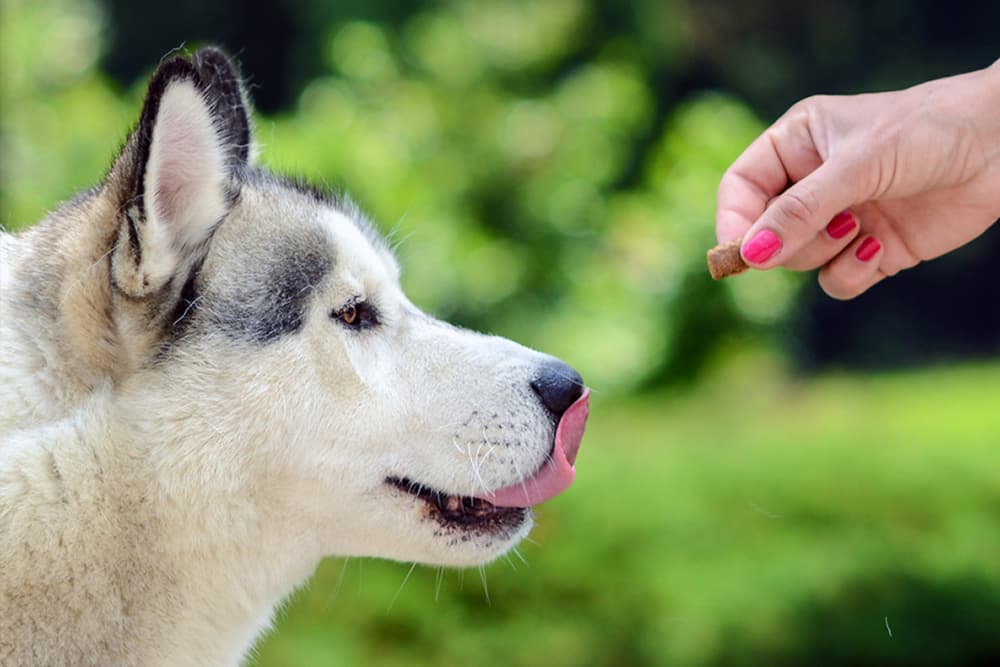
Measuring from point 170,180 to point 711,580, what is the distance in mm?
4126

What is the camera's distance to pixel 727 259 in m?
3.11

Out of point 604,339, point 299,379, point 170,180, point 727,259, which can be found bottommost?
point 604,339

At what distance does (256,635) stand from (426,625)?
3123 millimetres

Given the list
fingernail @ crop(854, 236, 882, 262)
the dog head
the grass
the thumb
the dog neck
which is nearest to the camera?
the dog neck

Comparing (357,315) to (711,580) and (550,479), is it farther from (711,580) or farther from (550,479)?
(711,580)

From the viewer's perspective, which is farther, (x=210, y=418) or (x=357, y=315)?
(x=357, y=315)

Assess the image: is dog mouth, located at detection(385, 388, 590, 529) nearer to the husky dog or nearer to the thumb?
the husky dog

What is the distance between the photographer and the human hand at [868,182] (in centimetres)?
299

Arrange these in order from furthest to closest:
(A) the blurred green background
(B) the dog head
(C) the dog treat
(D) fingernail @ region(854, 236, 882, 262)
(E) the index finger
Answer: (A) the blurred green background < (D) fingernail @ region(854, 236, 882, 262) < (E) the index finger < (C) the dog treat < (B) the dog head

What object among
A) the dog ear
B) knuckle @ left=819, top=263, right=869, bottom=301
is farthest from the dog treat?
the dog ear

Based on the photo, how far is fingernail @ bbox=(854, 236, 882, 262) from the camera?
3398mm

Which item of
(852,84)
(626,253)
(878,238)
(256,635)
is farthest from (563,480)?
(852,84)

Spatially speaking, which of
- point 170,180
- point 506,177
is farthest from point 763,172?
point 506,177

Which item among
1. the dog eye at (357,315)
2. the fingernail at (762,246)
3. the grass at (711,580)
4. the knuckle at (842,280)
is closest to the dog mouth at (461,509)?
the dog eye at (357,315)
